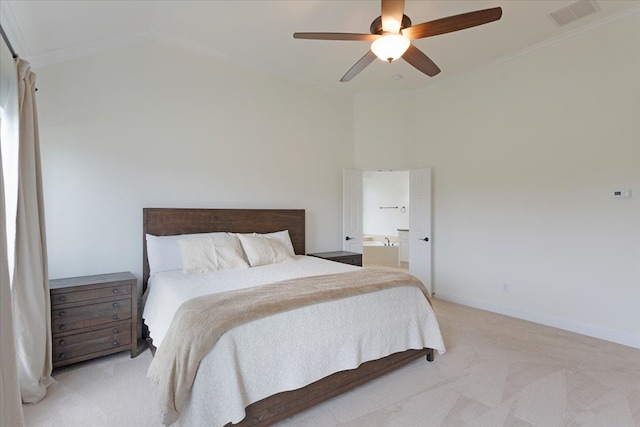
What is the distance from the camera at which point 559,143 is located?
3.68 meters

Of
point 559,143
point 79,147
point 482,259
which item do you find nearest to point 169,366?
point 79,147

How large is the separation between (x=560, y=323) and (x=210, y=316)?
3.96 meters

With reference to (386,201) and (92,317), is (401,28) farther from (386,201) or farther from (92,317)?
(386,201)

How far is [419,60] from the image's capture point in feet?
8.81

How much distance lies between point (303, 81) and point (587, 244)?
4181 millimetres

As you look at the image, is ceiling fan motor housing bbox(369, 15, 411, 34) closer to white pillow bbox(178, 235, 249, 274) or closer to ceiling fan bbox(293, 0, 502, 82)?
ceiling fan bbox(293, 0, 502, 82)

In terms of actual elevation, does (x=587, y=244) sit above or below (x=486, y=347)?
above

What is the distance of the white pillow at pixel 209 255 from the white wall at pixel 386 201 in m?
6.16

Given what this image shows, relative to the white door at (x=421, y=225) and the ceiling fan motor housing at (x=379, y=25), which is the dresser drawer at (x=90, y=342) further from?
the white door at (x=421, y=225)

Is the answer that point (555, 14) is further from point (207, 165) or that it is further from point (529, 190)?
point (207, 165)

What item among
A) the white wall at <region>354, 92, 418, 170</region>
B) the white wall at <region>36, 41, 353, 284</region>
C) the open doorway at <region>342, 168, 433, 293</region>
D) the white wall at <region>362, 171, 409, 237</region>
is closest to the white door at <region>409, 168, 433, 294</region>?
the open doorway at <region>342, 168, 433, 293</region>

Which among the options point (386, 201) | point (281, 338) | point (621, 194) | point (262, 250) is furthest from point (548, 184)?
point (386, 201)

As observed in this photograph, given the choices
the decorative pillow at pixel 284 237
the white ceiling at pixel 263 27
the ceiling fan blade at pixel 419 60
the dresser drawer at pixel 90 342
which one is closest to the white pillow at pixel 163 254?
the dresser drawer at pixel 90 342

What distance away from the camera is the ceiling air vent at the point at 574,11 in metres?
3.02
